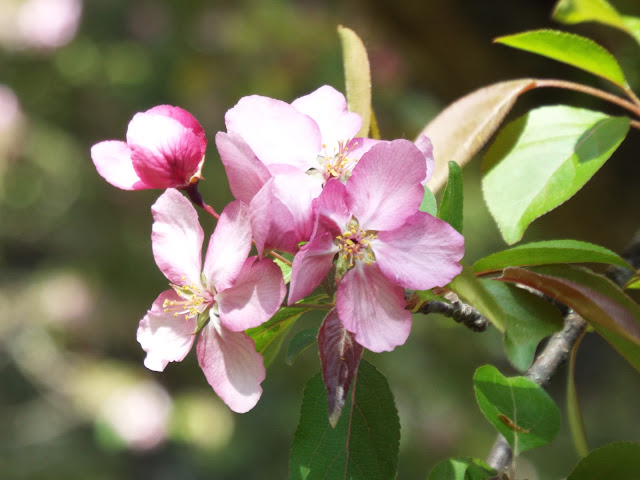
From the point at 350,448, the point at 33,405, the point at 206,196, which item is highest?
the point at 350,448

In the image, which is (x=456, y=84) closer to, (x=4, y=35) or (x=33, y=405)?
(x=4, y=35)

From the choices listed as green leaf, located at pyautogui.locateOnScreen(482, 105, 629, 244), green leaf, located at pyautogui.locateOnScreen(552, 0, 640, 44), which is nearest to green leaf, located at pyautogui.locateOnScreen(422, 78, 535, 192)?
green leaf, located at pyautogui.locateOnScreen(482, 105, 629, 244)

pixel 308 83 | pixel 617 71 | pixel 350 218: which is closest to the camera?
pixel 350 218

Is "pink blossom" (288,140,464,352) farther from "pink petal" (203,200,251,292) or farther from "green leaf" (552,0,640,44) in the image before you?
"green leaf" (552,0,640,44)

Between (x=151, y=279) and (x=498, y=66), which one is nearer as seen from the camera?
(x=498, y=66)

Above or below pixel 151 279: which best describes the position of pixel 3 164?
above

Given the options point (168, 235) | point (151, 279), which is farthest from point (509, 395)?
point (151, 279)

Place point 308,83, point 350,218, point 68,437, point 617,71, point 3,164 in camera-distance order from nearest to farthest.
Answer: point 350,218 → point 617,71 → point 308,83 → point 3,164 → point 68,437
